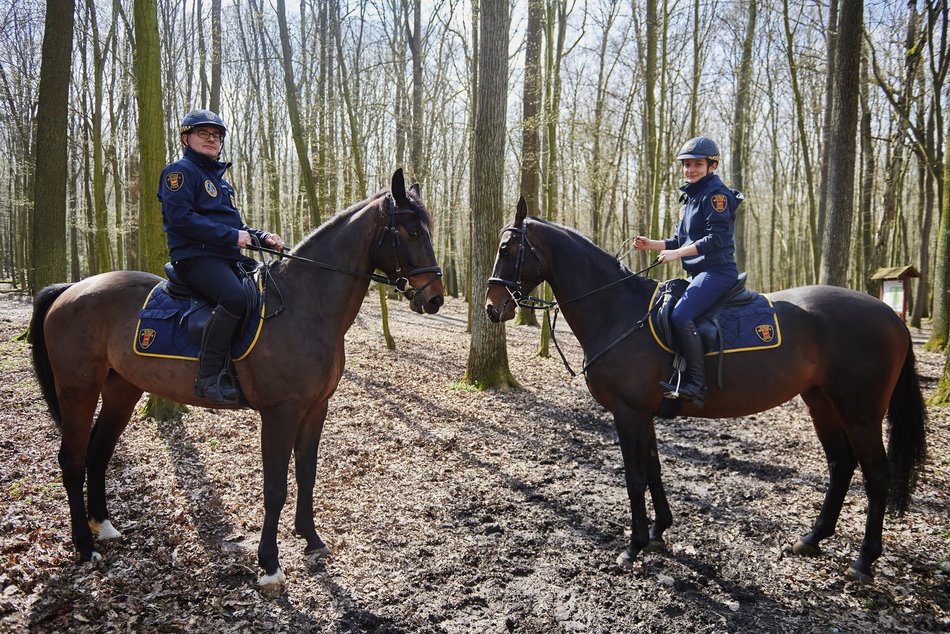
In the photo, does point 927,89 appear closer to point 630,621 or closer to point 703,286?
point 703,286

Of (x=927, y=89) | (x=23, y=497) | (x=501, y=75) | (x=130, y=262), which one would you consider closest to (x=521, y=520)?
(x=23, y=497)

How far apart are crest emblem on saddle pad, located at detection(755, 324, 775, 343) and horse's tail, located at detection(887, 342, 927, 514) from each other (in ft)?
3.64

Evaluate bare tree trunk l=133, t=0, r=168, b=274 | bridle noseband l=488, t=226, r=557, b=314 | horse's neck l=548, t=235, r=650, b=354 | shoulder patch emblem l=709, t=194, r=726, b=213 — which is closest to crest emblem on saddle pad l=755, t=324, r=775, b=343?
horse's neck l=548, t=235, r=650, b=354

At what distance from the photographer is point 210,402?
13.3 feet

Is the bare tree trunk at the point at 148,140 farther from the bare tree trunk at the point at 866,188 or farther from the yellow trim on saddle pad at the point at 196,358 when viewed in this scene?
the bare tree trunk at the point at 866,188

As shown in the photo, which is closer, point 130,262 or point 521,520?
point 521,520

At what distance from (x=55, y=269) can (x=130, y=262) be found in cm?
1652

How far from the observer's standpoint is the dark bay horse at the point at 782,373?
4.19 metres

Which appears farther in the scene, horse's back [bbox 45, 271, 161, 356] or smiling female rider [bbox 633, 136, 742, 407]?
horse's back [bbox 45, 271, 161, 356]

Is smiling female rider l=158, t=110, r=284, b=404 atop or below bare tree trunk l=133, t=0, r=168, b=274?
below

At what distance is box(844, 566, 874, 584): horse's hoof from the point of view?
Result: 12.8 feet

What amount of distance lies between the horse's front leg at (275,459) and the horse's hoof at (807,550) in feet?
13.3

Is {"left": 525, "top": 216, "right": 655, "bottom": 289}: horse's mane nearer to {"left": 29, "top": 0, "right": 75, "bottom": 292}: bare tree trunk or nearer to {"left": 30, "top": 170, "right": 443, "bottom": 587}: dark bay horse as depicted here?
{"left": 30, "top": 170, "right": 443, "bottom": 587}: dark bay horse

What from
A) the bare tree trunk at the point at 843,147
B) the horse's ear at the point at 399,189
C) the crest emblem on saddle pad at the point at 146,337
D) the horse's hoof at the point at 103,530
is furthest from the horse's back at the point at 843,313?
the horse's hoof at the point at 103,530
